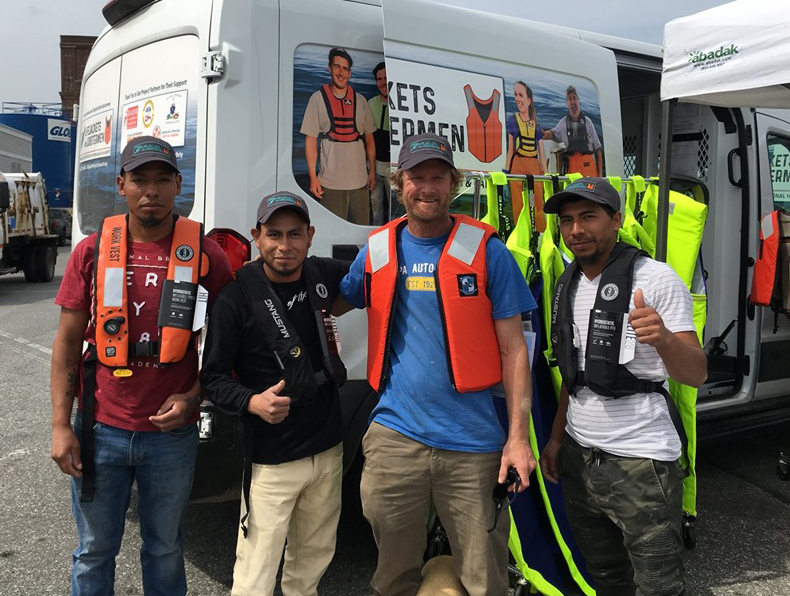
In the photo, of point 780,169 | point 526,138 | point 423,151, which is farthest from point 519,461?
point 780,169

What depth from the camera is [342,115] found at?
9.26 ft

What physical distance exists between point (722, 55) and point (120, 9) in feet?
8.58

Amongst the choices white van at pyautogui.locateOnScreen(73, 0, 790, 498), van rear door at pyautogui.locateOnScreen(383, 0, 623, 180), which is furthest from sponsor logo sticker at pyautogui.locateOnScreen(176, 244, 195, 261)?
van rear door at pyautogui.locateOnScreen(383, 0, 623, 180)

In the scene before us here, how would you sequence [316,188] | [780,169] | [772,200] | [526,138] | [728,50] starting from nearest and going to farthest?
[728,50], [316,188], [526,138], [772,200], [780,169]

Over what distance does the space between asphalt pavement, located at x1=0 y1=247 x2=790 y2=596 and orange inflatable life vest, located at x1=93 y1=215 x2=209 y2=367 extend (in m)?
1.36

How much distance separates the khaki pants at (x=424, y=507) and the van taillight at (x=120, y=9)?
217cm

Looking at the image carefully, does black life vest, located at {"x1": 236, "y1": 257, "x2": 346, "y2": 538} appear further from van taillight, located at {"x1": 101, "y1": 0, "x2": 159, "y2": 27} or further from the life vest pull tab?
van taillight, located at {"x1": 101, "y1": 0, "x2": 159, "y2": 27}

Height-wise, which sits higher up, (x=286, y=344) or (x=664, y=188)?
(x=664, y=188)

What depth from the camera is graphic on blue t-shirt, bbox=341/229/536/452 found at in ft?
6.89

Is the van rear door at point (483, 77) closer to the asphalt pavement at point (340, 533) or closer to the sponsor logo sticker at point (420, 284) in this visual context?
the sponsor logo sticker at point (420, 284)

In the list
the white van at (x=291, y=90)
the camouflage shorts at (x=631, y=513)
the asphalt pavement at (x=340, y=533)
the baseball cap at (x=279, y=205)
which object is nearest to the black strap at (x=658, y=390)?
the camouflage shorts at (x=631, y=513)

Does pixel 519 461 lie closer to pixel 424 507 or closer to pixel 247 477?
pixel 424 507

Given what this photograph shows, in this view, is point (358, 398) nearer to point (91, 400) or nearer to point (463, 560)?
point (463, 560)

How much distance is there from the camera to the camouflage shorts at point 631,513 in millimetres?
Answer: 2105
